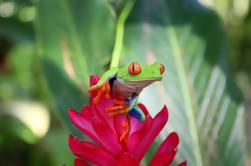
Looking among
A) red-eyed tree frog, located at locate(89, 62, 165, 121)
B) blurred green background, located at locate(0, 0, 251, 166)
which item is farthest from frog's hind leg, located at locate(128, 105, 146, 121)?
blurred green background, located at locate(0, 0, 251, 166)

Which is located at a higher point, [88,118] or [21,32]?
[21,32]

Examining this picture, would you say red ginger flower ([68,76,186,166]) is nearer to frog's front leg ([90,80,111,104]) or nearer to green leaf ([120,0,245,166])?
frog's front leg ([90,80,111,104])

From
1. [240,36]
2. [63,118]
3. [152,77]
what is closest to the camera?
[152,77]

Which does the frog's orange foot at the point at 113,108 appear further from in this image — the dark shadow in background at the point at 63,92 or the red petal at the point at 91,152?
the dark shadow in background at the point at 63,92

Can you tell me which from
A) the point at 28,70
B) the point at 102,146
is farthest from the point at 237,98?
the point at 28,70

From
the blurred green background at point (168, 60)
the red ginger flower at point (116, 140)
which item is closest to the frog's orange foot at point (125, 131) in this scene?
the red ginger flower at point (116, 140)

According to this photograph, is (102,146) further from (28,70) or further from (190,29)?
(28,70)

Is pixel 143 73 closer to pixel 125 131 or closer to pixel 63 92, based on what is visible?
pixel 125 131
